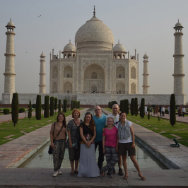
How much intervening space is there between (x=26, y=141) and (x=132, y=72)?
3057 centimetres

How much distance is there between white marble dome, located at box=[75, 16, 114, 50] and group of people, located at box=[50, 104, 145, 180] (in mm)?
33660

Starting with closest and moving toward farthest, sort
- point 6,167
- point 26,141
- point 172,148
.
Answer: point 6,167
point 172,148
point 26,141

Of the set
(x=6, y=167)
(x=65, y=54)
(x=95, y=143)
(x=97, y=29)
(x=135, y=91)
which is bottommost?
(x=6, y=167)

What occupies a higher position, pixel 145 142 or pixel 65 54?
pixel 65 54

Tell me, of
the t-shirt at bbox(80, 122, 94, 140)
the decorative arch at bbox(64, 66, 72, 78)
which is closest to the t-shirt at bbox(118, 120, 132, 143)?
the t-shirt at bbox(80, 122, 94, 140)

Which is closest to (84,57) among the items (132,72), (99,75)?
(99,75)

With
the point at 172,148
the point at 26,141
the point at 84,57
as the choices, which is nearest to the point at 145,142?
the point at 172,148

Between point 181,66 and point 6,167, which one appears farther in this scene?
point 181,66

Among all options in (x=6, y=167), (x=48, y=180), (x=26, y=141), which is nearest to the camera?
(x=48, y=180)

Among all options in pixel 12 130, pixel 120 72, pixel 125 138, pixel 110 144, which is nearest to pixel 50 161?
pixel 110 144

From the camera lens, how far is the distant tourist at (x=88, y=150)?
3.33 metres

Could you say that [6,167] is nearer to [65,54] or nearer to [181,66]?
[181,66]

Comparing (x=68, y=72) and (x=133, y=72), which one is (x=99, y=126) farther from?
(x=68, y=72)

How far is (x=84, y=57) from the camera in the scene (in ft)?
114
